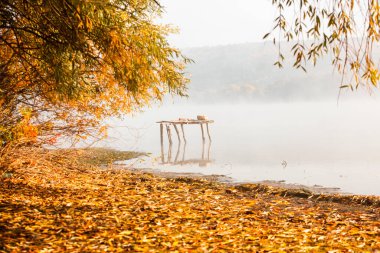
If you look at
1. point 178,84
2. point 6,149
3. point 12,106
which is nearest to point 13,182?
point 6,149

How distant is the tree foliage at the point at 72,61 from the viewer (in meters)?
8.50

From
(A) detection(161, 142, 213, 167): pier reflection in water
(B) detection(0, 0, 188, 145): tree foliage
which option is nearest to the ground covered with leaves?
(B) detection(0, 0, 188, 145): tree foliage

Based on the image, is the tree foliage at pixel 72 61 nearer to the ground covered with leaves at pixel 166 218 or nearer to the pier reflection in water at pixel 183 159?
the ground covered with leaves at pixel 166 218

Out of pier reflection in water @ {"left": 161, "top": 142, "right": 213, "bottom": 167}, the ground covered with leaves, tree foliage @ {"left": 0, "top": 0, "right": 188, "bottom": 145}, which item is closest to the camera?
the ground covered with leaves

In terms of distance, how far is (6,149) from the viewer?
34.8ft

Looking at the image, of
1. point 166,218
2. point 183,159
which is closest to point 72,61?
point 166,218

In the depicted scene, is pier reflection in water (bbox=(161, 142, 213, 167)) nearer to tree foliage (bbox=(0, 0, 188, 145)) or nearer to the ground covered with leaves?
tree foliage (bbox=(0, 0, 188, 145))

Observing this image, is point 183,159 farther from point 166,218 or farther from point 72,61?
point 166,218

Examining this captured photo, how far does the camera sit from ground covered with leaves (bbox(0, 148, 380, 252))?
6910 millimetres

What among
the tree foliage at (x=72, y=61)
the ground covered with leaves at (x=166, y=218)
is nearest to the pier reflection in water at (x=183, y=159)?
the tree foliage at (x=72, y=61)

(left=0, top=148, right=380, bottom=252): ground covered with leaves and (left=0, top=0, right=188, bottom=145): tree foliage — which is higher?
(left=0, top=0, right=188, bottom=145): tree foliage

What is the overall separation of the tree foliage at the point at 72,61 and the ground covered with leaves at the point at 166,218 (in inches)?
59.0

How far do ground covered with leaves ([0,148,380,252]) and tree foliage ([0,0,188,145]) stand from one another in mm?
1499

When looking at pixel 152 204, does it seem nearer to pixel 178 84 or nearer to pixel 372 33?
pixel 178 84
